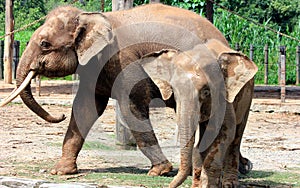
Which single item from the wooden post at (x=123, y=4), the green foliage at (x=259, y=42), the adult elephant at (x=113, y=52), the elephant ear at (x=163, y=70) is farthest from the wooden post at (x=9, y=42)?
the elephant ear at (x=163, y=70)

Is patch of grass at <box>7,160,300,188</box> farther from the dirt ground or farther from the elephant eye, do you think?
the elephant eye

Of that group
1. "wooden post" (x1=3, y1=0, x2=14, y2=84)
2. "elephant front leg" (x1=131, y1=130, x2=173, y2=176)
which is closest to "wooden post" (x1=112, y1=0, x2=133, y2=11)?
"elephant front leg" (x1=131, y1=130, x2=173, y2=176)

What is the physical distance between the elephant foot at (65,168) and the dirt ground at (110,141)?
6.0 inches

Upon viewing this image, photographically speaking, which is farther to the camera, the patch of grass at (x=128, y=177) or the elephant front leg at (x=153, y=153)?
the elephant front leg at (x=153, y=153)

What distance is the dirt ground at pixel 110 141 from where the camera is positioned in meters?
9.39

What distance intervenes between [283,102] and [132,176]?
335 inches

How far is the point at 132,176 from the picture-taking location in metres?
8.22

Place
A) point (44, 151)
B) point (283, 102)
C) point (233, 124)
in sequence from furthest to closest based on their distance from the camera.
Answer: point (283, 102) → point (44, 151) → point (233, 124)

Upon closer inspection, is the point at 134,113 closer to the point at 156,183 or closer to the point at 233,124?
the point at 156,183

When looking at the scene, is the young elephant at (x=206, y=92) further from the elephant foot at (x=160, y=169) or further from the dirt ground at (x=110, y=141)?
the dirt ground at (x=110, y=141)

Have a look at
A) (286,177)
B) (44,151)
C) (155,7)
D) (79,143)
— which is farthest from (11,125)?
(286,177)

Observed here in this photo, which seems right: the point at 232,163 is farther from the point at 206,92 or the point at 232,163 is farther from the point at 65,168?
the point at 65,168

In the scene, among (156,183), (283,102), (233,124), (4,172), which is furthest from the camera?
(283,102)

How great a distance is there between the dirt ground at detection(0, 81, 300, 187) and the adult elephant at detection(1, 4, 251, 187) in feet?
3.13
